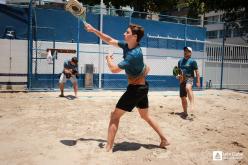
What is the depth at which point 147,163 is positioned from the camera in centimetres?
531

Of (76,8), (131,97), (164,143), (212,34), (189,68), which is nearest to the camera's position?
(131,97)

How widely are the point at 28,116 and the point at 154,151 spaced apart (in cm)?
378

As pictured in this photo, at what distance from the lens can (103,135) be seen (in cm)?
680

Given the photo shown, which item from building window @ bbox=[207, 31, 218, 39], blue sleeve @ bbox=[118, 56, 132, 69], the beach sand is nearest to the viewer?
blue sleeve @ bbox=[118, 56, 132, 69]

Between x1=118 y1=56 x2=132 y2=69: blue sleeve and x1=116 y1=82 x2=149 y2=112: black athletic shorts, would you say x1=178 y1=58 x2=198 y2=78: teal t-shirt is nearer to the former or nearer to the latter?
x1=116 y1=82 x2=149 y2=112: black athletic shorts

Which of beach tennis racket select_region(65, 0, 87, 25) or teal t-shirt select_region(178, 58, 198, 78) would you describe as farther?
teal t-shirt select_region(178, 58, 198, 78)

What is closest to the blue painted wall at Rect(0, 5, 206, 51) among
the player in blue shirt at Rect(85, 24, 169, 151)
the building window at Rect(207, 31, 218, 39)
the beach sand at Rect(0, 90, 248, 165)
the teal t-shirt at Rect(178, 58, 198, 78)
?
the beach sand at Rect(0, 90, 248, 165)

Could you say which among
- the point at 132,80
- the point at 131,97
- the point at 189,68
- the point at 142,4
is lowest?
the point at 131,97

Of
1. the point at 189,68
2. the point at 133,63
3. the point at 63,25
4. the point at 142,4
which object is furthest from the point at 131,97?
Answer: the point at 142,4

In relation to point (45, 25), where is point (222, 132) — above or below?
below

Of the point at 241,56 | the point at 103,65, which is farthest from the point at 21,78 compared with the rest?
Answer: the point at 241,56

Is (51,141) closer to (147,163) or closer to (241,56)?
(147,163)

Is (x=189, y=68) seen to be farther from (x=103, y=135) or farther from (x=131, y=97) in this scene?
(x=131, y=97)

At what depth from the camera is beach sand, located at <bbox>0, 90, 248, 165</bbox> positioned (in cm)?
543
